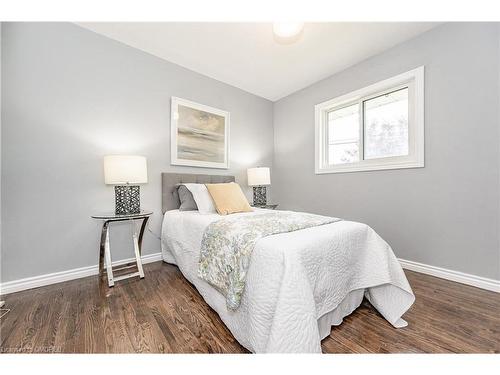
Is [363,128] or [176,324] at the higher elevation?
[363,128]

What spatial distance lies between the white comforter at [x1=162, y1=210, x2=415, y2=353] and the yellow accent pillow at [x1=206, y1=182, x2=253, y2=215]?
17.2 inches

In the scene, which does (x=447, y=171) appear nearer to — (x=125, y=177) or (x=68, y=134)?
(x=125, y=177)

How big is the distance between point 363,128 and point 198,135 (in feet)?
7.41

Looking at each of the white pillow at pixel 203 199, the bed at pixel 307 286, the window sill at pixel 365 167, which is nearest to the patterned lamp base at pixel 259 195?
the window sill at pixel 365 167

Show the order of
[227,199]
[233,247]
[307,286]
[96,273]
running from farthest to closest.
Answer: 1. [227,199]
2. [96,273]
3. [233,247]
4. [307,286]

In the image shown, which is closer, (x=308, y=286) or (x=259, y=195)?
(x=308, y=286)

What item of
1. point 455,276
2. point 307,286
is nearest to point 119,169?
point 307,286

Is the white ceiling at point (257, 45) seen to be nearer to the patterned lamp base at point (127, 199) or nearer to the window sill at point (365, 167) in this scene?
the window sill at point (365, 167)

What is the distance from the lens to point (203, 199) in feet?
7.41

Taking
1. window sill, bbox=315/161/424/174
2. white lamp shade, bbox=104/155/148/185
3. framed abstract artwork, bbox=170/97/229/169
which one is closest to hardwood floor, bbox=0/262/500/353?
white lamp shade, bbox=104/155/148/185

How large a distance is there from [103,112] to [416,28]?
3355 millimetres

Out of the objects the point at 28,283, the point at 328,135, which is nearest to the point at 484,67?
the point at 328,135

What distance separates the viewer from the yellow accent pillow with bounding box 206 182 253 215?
7.07ft

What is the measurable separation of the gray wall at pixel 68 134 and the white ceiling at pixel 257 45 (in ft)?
0.89
